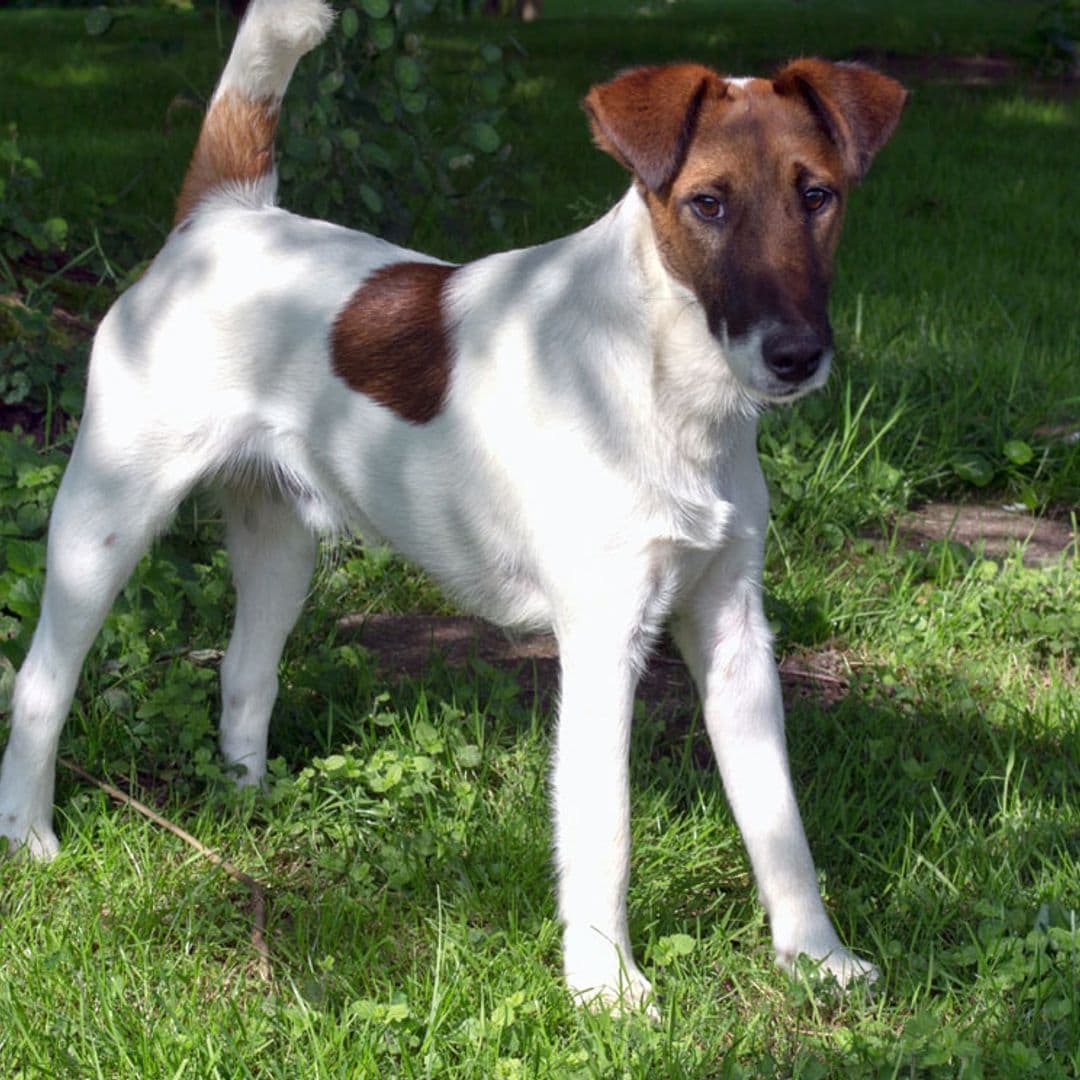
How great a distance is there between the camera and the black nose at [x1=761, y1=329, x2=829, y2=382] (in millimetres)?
2662

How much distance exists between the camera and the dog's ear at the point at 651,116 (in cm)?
281

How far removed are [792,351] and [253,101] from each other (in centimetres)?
153

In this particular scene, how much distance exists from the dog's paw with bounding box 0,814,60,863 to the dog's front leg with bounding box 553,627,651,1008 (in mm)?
1174

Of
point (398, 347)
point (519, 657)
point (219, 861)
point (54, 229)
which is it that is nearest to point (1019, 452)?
point (519, 657)

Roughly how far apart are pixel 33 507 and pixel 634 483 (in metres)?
1.96

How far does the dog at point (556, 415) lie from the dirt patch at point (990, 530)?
6.73ft

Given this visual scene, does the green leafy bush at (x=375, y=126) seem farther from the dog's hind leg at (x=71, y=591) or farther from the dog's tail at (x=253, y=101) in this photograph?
the dog's hind leg at (x=71, y=591)

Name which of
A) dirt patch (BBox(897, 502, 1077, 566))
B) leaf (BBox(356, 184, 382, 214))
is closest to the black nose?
dirt patch (BBox(897, 502, 1077, 566))

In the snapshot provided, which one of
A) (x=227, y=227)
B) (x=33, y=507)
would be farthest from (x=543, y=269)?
(x=33, y=507)

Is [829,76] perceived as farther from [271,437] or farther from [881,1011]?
[881,1011]

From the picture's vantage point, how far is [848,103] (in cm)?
295

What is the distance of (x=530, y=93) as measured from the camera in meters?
10.7

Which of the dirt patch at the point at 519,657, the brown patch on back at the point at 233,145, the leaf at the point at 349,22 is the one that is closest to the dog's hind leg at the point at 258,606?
the dirt patch at the point at 519,657

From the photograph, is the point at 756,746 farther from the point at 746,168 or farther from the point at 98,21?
the point at 98,21
